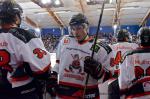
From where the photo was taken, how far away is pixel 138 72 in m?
2.95

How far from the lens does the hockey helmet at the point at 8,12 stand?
226 centimetres

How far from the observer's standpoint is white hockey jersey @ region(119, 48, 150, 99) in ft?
9.51

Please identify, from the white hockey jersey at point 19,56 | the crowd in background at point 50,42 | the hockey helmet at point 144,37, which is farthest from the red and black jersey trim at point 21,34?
the crowd in background at point 50,42

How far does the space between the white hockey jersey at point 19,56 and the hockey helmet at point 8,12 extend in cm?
8

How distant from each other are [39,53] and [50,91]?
34.8 inches

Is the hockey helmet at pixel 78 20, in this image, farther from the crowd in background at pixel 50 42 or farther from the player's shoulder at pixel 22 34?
the crowd in background at pixel 50 42

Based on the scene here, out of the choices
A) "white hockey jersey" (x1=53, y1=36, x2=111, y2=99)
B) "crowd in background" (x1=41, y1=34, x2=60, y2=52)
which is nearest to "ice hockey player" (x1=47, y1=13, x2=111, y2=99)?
"white hockey jersey" (x1=53, y1=36, x2=111, y2=99)

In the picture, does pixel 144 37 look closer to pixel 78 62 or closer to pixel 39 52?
pixel 78 62

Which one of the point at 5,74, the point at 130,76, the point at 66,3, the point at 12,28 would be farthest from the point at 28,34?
the point at 66,3

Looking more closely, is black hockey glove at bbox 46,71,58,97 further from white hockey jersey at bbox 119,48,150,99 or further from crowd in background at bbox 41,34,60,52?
crowd in background at bbox 41,34,60,52

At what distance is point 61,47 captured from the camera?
10.0 feet

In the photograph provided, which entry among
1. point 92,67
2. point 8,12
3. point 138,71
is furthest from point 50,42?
point 8,12

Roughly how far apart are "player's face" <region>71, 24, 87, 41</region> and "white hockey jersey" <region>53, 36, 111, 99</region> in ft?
0.21

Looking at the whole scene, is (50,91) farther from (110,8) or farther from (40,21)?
(40,21)
